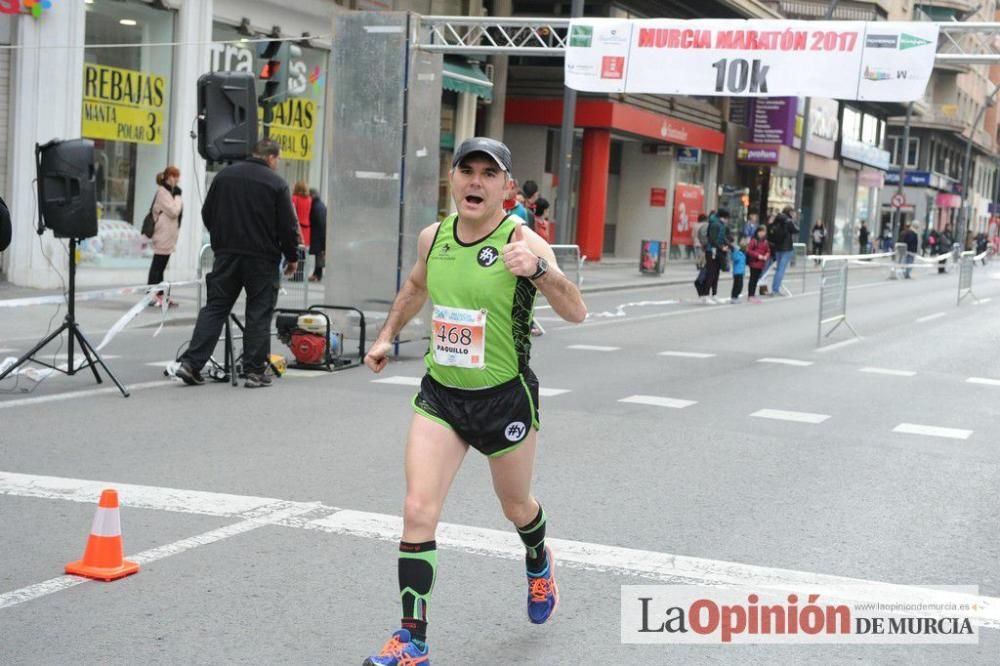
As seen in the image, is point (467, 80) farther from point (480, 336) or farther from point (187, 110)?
point (480, 336)

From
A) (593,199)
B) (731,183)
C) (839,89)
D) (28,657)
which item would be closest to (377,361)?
(28,657)

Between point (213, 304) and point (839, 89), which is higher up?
point (839, 89)

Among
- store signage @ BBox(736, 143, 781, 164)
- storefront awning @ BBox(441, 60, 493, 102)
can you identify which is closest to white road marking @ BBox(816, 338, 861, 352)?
storefront awning @ BBox(441, 60, 493, 102)

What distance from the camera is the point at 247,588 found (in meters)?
5.20

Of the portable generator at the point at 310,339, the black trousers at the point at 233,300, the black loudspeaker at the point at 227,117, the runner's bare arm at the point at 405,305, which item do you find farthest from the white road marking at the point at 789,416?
the runner's bare arm at the point at 405,305

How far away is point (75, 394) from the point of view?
10180mm

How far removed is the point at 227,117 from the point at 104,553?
24.5 feet

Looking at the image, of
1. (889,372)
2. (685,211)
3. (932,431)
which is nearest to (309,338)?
(932,431)

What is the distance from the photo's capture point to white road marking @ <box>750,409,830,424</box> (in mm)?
10438

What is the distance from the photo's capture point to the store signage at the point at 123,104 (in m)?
19.3

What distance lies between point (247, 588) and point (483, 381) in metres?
1.43

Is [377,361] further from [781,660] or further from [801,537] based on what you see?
[801,537]

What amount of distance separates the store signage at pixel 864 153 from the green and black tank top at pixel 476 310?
57.5 meters

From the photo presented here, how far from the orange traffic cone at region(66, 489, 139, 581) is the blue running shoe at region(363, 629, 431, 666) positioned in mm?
1537
